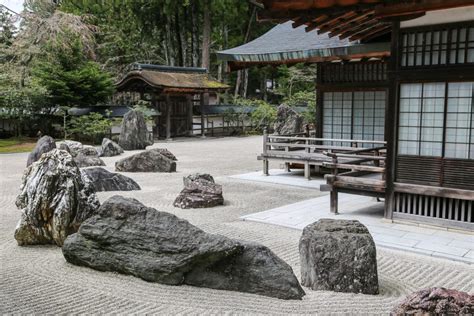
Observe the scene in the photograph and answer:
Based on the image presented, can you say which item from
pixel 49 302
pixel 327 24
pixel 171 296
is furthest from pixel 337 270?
pixel 327 24

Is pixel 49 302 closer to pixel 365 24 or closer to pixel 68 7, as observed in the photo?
pixel 365 24

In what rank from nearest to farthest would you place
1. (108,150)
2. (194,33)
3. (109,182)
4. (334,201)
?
(334,201) < (109,182) < (108,150) < (194,33)

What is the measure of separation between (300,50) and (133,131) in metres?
10.4

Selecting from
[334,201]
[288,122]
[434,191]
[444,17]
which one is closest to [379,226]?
[434,191]

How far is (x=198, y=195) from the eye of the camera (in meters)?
8.96

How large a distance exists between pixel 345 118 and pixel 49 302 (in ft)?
31.7

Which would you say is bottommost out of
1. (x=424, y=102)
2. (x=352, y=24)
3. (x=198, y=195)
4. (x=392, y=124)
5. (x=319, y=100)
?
(x=198, y=195)

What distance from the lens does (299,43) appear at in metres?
11.7

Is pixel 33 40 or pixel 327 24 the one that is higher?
pixel 33 40

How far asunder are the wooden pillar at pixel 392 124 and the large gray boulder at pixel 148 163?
24.0 feet

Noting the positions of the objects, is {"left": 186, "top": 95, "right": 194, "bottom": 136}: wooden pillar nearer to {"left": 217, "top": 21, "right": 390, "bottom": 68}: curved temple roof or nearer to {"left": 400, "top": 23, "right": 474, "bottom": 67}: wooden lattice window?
{"left": 217, "top": 21, "right": 390, "bottom": 68}: curved temple roof

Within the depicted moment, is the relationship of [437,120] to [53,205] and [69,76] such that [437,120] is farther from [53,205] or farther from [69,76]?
[69,76]

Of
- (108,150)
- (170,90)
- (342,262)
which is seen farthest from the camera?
(170,90)

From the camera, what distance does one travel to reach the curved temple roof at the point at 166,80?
22562 millimetres
